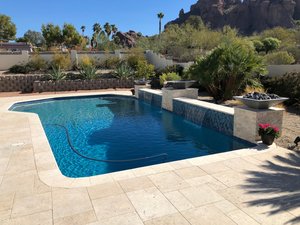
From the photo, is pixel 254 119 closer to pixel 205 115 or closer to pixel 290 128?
pixel 290 128

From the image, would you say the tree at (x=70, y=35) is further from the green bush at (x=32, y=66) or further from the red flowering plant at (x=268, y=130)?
the red flowering plant at (x=268, y=130)

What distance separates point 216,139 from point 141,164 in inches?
125

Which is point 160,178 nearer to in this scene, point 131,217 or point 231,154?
point 131,217

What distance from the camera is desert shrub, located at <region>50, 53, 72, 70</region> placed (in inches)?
1008

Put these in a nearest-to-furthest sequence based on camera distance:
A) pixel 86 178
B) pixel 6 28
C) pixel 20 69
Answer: pixel 86 178
pixel 20 69
pixel 6 28

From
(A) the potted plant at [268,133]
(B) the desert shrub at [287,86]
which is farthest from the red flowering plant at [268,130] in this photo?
(B) the desert shrub at [287,86]

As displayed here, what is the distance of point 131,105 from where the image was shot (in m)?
15.2

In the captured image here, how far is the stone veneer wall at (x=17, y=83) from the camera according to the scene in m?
19.7

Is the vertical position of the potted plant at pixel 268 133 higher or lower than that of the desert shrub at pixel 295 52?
lower

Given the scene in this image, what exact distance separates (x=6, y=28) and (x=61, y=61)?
35207mm

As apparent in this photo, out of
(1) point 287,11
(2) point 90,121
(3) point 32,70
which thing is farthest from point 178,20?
(2) point 90,121

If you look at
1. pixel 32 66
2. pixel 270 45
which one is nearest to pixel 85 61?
pixel 32 66

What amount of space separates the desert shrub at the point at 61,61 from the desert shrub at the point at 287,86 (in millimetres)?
19409

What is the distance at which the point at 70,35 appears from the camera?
4806 centimetres
